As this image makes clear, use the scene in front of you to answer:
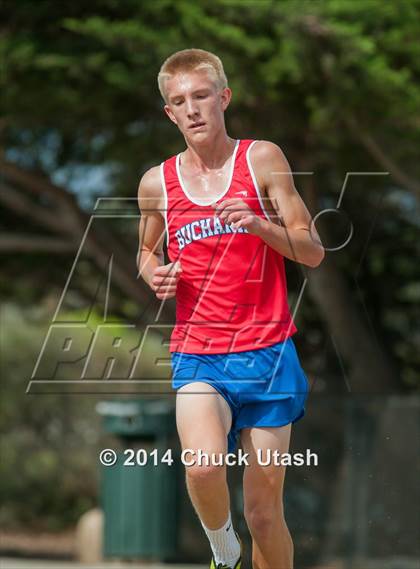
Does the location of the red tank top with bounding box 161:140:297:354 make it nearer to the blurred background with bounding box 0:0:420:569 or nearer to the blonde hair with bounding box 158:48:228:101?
the blonde hair with bounding box 158:48:228:101

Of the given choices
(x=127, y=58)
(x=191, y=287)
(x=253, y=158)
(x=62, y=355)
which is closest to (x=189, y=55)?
(x=253, y=158)

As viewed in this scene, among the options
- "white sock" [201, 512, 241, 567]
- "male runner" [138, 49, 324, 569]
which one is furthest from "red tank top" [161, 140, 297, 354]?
"white sock" [201, 512, 241, 567]

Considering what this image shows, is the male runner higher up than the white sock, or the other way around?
the male runner

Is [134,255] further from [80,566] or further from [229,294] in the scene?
[229,294]

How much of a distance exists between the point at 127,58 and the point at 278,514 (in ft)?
18.8

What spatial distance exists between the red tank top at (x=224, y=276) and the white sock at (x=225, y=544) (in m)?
0.73

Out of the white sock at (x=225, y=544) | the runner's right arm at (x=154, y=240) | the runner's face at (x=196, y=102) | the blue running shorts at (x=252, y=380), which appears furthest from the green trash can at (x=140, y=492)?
the runner's face at (x=196, y=102)

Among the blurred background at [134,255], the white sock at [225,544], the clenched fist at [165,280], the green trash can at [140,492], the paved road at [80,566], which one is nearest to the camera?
the clenched fist at [165,280]

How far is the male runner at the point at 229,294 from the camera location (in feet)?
14.8

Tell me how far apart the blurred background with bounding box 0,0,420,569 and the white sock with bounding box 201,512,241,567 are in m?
2.45

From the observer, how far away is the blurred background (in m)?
8.80

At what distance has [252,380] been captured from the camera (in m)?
4.53

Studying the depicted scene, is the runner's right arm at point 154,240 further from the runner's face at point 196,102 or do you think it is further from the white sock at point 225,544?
the white sock at point 225,544

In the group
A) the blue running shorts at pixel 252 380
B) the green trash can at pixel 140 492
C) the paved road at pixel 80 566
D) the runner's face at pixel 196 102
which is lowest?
the blue running shorts at pixel 252 380
